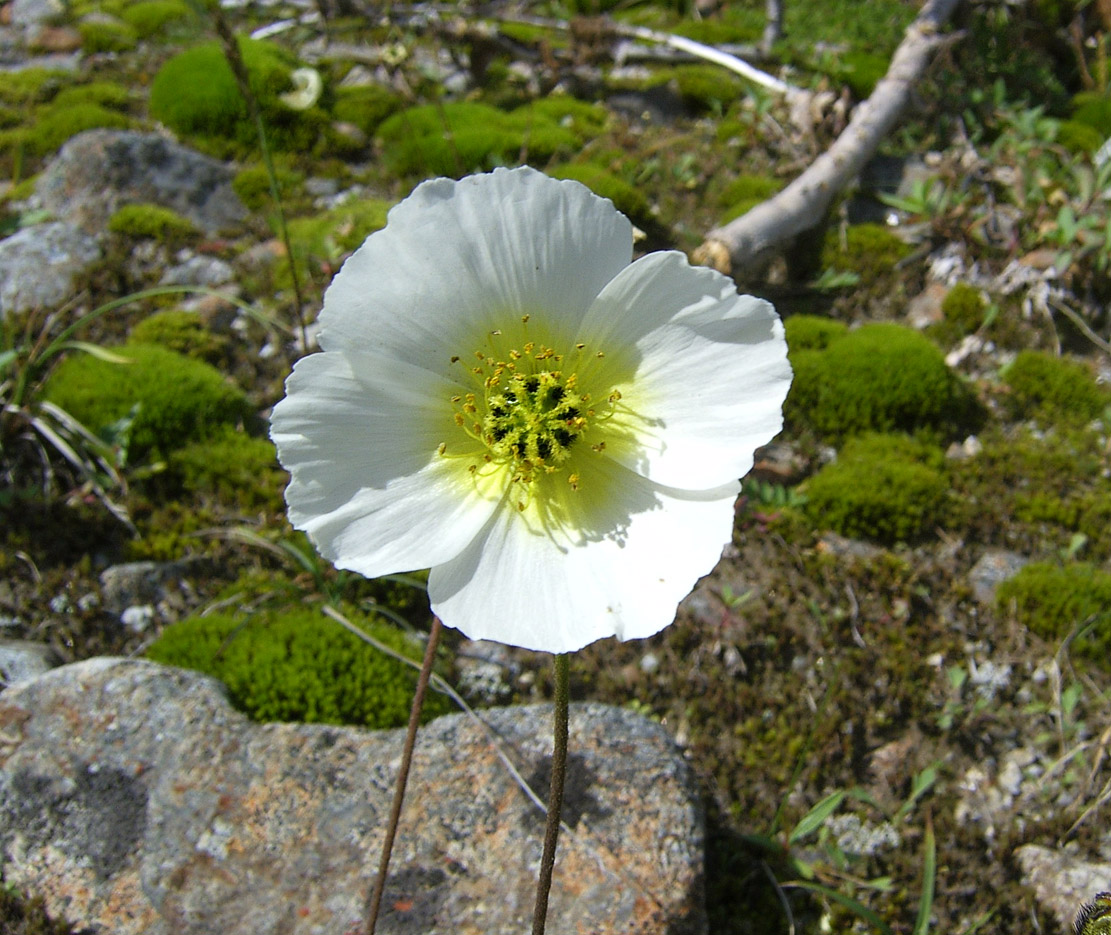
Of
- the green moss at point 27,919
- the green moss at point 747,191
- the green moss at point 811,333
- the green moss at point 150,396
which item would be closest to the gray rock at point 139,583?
the green moss at point 150,396

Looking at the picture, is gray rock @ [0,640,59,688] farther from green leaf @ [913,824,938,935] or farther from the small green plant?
green leaf @ [913,824,938,935]

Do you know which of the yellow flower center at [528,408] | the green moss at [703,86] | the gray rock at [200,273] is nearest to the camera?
the yellow flower center at [528,408]

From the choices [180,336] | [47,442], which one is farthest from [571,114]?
[47,442]

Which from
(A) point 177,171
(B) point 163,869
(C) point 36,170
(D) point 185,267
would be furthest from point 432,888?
(C) point 36,170

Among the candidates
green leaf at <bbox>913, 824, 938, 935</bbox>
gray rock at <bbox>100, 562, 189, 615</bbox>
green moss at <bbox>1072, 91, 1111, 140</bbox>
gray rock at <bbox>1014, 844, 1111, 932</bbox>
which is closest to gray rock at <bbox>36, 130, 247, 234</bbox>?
gray rock at <bbox>100, 562, 189, 615</bbox>

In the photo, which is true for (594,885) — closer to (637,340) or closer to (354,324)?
(637,340)

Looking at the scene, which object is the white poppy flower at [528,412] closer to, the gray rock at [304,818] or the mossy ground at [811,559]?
the gray rock at [304,818]

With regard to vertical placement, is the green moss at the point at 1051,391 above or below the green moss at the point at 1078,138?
below
